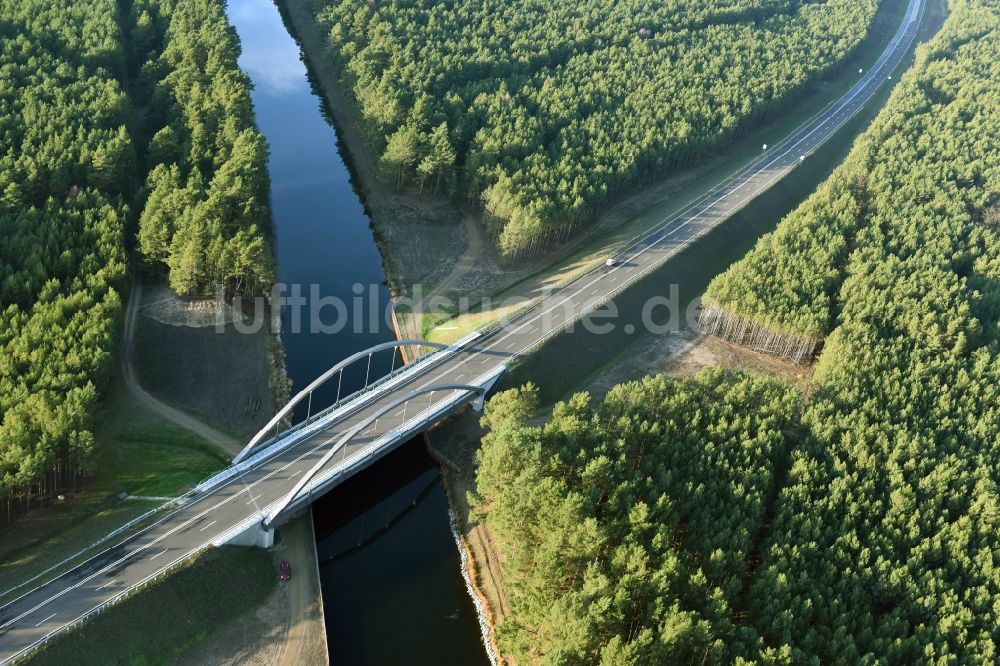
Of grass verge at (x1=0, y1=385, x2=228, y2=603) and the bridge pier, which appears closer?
grass verge at (x1=0, y1=385, x2=228, y2=603)

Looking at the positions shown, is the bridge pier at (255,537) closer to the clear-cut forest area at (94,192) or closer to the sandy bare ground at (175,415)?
the sandy bare ground at (175,415)

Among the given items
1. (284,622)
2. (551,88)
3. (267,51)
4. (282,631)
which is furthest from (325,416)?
(267,51)

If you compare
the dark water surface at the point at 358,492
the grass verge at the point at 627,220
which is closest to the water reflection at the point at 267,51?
the dark water surface at the point at 358,492

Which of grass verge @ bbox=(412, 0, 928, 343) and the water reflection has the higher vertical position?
the water reflection

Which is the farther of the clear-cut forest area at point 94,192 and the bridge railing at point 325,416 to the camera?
the bridge railing at point 325,416

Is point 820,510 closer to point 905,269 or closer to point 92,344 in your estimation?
point 905,269

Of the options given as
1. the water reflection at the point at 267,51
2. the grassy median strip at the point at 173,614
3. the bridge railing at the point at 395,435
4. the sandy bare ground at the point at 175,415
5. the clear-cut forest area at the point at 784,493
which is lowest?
the clear-cut forest area at the point at 784,493

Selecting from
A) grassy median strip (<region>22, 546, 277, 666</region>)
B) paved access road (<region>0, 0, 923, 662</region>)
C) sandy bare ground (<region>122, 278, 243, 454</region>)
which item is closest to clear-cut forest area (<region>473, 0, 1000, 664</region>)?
paved access road (<region>0, 0, 923, 662</region>)

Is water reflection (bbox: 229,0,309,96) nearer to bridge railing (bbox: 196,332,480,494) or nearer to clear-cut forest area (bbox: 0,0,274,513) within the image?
clear-cut forest area (bbox: 0,0,274,513)

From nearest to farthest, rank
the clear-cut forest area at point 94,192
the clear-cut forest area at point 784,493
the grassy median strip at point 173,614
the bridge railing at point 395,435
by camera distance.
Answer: the grassy median strip at point 173,614 → the clear-cut forest area at point 784,493 → the clear-cut forest area at point 94,192 → the bridge railing at point 395,435
